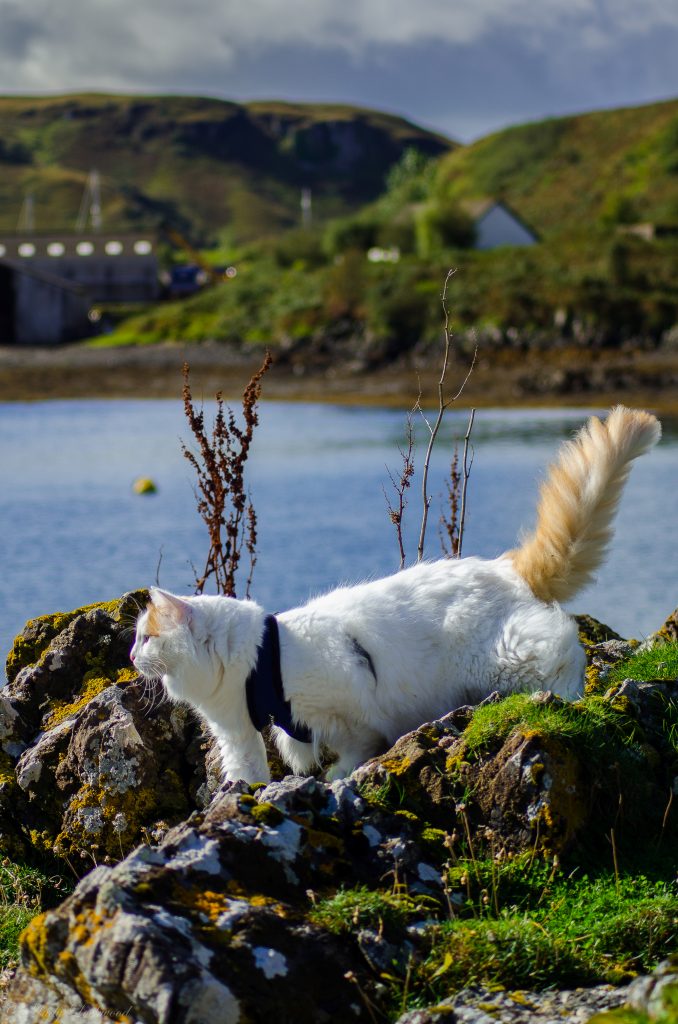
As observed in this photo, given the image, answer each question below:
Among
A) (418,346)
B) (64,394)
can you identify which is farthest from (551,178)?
(64,394)

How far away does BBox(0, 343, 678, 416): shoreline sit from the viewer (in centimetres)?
4022

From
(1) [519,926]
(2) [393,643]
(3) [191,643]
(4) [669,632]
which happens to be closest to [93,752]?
(3) [191,643]

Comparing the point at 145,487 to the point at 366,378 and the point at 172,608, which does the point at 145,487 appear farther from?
the point at 366,378

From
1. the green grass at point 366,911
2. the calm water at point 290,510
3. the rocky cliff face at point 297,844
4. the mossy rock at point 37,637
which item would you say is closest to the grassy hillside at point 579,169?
the calm water at point 290,510

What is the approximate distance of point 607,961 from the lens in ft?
12.5

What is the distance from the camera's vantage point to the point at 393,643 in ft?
17.3

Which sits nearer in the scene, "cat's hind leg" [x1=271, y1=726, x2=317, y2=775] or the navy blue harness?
the navy blue harness

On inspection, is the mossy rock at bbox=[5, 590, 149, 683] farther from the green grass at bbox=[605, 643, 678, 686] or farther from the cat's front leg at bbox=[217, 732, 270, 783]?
the green grass at bbox=[605, 643, 678, 686]

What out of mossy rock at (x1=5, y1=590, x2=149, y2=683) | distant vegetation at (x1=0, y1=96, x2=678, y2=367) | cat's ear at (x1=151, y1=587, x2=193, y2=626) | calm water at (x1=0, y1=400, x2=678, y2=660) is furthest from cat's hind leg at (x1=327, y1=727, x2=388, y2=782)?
distant vegetation at (x1=0, y1=96, x2=678, y2=367)

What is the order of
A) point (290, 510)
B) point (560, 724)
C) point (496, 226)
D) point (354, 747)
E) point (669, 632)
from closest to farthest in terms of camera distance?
point (560, 724) → point (354, 747) → point (669, 632) → point (290, 510) → point (496, 226)

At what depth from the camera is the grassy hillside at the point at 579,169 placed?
76938mm

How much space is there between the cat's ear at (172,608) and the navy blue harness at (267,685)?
369 mm

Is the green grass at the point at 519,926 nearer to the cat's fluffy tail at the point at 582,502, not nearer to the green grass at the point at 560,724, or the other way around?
the green grass at the point at 560,724

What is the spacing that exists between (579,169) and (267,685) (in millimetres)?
95007
